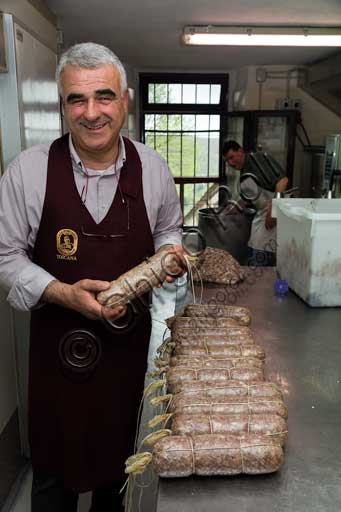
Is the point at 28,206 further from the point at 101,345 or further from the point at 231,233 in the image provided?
the point at 231,233

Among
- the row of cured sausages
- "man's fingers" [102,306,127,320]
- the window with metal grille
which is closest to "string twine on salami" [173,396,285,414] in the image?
the row of cured sausages

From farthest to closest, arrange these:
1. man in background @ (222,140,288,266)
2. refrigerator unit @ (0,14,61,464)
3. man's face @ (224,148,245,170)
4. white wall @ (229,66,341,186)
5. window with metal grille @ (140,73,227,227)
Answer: window with metal grille @ (140,73,227,227)
white wall @ (229,66,341,186)
man's face @ (224,148,245,170)
man in background @ (222,140,288,266)
refrigerator unit @ (0,14,61,464)

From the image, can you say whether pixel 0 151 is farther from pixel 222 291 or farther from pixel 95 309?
pixel 222 291

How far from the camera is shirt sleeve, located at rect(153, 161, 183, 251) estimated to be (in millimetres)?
1604

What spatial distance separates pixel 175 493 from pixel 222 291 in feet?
4.34

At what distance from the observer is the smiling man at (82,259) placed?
135 centimetres

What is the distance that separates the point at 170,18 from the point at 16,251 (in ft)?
7.81

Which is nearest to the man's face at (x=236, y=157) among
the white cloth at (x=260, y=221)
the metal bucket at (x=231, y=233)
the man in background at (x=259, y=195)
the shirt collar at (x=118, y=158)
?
the man in background at (x=259, y=195)

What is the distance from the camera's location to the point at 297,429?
116 cm

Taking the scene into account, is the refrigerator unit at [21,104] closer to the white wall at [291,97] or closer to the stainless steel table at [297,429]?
the stainless steel table at [297,429]

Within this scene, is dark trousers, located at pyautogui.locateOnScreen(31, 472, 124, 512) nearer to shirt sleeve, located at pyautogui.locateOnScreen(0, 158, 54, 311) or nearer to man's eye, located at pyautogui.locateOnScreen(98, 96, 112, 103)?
shirt sleeve, located at pyautogui.locateOnScreen(0, 158, 54, 311)

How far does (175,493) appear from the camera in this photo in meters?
0.94

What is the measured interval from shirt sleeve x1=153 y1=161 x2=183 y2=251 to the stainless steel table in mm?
512

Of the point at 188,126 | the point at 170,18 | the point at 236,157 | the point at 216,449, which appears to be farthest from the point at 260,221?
the point at 188,126
